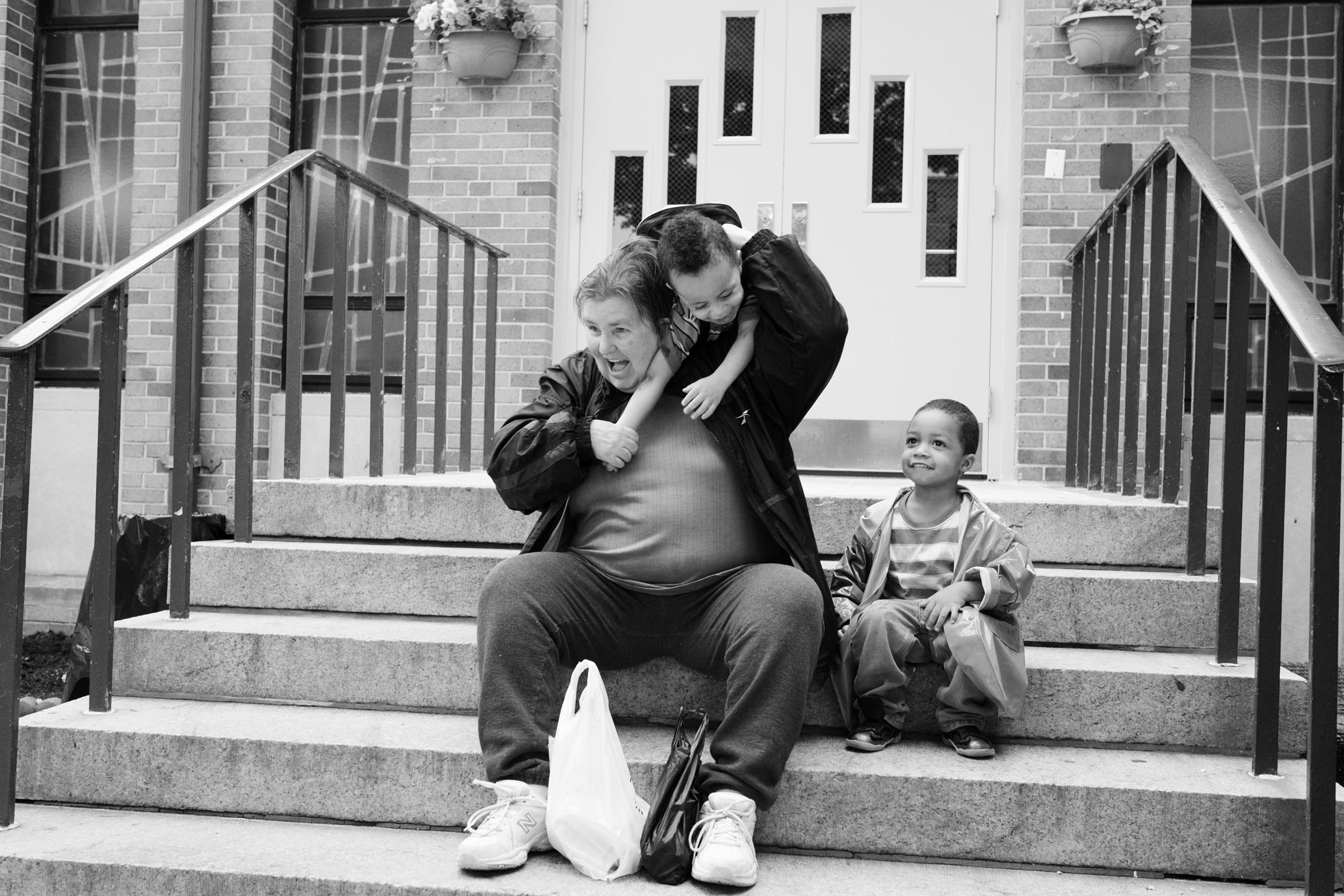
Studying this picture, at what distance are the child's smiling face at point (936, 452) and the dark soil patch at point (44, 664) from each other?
3.43 meters

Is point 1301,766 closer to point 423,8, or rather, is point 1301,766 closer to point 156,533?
point 156,533

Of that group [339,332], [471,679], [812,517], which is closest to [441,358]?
[339,332]

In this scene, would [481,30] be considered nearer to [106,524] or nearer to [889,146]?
[889,146]

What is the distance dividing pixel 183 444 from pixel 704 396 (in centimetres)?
139

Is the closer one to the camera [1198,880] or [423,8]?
[1198,880]

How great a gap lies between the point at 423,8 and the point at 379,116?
71 cm

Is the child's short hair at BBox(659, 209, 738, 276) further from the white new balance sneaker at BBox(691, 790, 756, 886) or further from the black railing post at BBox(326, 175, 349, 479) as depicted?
the black railing post at BBox(326, 175, 349, 479)

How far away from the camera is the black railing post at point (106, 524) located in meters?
2.63

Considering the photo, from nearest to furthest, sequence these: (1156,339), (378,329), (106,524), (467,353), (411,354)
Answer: (106,524) < (1156,339) < (378,329) < (411,354) < (467,353)

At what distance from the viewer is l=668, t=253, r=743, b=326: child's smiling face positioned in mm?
2287

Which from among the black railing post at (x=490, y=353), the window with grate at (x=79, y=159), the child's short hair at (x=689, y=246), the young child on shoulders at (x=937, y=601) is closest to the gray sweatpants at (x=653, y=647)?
the young child on shoulders at (x=937, y=601)

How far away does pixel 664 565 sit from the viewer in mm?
2400

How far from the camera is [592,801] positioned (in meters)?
2.05

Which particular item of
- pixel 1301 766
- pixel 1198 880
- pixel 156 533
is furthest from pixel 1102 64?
pixel 156 533
